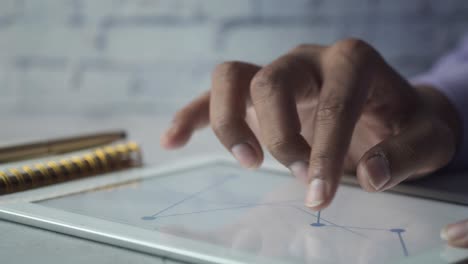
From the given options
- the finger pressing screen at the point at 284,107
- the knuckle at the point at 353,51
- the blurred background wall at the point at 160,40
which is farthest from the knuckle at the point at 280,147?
the blurred background wall at the point at 160,40

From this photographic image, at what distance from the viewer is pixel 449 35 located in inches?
42.2

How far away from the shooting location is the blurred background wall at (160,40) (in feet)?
3.61

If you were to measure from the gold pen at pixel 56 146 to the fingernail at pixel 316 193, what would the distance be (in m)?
0.40

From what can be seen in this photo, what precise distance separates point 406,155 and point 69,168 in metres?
0.33

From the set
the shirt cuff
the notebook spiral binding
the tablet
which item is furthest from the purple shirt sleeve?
the notebook spiral binding

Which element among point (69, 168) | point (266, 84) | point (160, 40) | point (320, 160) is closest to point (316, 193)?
point (320, 160)

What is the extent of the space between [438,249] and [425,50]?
2.55 feet

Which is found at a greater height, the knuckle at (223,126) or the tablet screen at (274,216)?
the knuckle at (223,126)

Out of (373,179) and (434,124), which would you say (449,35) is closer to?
(434,124)

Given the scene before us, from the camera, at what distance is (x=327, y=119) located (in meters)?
0.46

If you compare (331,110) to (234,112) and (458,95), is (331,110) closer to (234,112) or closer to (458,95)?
(234,112)

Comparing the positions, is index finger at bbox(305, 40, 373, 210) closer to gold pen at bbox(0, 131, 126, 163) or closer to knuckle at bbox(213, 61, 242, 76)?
knuckle at bbox(213, 61, 242, 76)

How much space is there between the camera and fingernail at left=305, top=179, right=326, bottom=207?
16.0 inches

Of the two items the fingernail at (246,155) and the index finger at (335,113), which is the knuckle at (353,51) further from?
the fingernail at (246,155)
